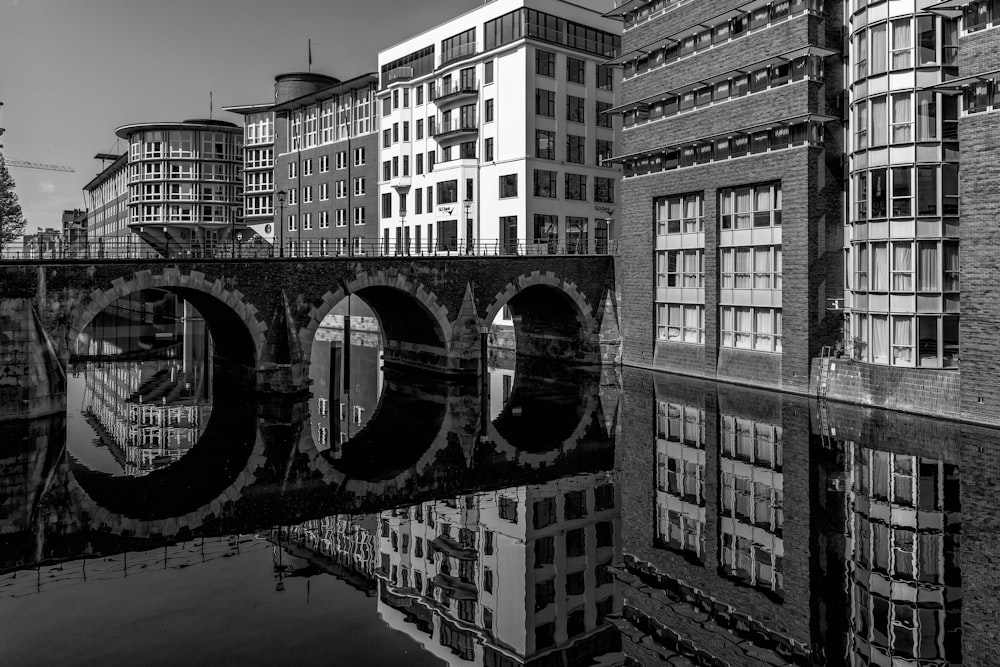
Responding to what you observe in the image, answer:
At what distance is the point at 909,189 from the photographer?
107 ft

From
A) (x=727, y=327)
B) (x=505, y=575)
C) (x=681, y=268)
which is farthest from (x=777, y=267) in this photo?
(x=505, y=575)

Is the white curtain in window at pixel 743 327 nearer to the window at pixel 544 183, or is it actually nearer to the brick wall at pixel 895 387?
the brick wall at pixel 895 387

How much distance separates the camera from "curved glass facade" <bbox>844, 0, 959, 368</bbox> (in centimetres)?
3203

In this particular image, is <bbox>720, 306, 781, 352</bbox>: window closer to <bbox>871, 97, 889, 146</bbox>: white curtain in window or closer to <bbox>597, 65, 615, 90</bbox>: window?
<bbox>871, 97, 889, 146</bbox>: white curtain in window

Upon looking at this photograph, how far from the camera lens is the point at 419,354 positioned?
50.1 m

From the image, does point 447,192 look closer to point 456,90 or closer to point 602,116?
point 456,90

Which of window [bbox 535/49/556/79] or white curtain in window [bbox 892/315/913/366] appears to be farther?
window [bbox 535/49/556/79]

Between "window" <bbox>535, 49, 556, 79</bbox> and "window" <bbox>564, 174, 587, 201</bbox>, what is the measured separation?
7190 millimetres

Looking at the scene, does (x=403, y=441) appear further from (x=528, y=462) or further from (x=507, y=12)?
(x=507, y=12)

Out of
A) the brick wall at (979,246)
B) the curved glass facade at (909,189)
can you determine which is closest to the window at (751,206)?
the curved glass facade at (909,189)

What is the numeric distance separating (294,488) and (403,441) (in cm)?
716

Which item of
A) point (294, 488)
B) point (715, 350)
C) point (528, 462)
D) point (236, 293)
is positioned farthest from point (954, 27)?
point (236, 293)

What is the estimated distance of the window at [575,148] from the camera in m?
58.9

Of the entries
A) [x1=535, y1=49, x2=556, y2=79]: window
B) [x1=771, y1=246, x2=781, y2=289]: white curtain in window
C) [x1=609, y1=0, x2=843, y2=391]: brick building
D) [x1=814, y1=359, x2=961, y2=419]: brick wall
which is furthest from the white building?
[x1=814, y1=359, x2=961, y2=419]: brick wall
